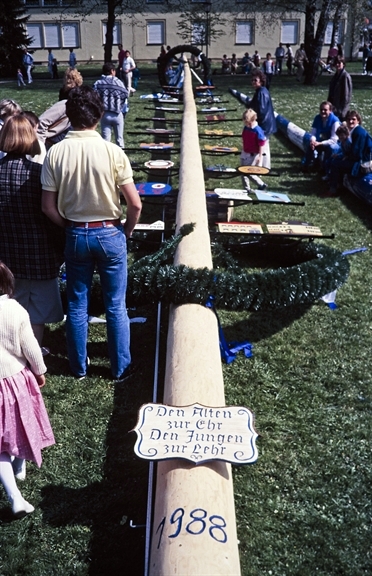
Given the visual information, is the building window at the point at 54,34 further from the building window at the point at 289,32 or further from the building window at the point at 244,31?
the building window at the point at 289,32

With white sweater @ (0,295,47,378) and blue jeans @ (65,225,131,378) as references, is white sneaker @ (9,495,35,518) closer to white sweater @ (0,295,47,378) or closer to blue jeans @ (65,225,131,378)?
white sweater @ (0,295,47,378)

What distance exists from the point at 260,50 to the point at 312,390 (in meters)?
43.9

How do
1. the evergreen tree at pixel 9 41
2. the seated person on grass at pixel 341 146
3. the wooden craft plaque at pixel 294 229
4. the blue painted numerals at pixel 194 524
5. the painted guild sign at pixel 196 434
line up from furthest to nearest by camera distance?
the evergreen tree at pixel 9 41 → the seated person on grass at pixel 341 146 → the wooden craft plaque at pixel 294 229 → the painted guild sign at pixel 196 434 → the blue painted numerals at pixel 194 524

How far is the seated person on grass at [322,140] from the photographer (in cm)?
1130

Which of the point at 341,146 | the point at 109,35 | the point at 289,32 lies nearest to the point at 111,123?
the point at 341,146

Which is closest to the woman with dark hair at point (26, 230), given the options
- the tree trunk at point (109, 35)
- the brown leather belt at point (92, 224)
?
the brown leather belt at point (92, 224)

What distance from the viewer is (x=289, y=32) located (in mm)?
45250

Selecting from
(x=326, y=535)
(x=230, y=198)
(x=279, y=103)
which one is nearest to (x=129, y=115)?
(x=279, y=103)

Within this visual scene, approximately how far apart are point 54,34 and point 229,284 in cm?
4430

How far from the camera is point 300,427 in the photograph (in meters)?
4.54

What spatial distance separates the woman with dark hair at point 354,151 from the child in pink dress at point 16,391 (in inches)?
297

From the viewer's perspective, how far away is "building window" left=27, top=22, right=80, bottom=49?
4466cm

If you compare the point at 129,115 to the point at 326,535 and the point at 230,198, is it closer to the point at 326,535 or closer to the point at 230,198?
the point at 230,198

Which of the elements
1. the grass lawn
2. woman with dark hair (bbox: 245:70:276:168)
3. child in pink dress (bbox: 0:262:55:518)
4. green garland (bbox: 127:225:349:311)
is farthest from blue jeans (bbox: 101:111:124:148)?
child in pink dress (bbox: 0:262:55:518)
